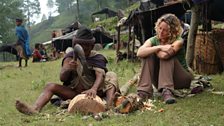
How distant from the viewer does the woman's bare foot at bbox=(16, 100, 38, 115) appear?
4.81 meters

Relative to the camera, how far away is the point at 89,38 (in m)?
5.32

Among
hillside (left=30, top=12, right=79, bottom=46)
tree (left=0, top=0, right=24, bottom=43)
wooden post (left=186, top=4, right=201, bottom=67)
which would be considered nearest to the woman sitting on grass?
wooden post (left=186, top=4, right=201, bottom=67)

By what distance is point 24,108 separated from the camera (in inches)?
191

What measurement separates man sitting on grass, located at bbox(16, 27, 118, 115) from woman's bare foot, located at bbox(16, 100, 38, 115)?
0.11 metres

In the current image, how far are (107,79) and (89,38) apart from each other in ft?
2.14

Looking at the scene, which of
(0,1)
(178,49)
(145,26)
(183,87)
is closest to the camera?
(178,49)

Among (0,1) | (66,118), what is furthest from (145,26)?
(0,1)

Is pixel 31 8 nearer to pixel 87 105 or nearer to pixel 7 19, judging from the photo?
pixel 7 19

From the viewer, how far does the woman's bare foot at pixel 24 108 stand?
481cm

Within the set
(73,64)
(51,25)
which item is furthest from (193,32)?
(51,25)

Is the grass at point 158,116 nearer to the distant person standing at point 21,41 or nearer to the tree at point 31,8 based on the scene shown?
the distant person standing at point 21,41

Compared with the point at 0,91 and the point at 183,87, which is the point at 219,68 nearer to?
the point at 183,87

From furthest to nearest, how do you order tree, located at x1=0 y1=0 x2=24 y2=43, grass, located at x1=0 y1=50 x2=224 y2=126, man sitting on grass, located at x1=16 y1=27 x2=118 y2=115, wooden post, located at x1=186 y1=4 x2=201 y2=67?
tree, located at x1=0 y1=0 x2=24 y2=43 < wooden post, located at x1=186 y1=4 x2=201 y2=67 < man sitting on grass, located at x1=16 y1=27 x2=118 y2=115 < grass, located at x1=0 y1=50 x2=224 y2=126

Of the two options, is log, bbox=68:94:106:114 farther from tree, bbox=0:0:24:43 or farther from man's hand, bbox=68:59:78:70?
tree, bbox=0:0:24:43
